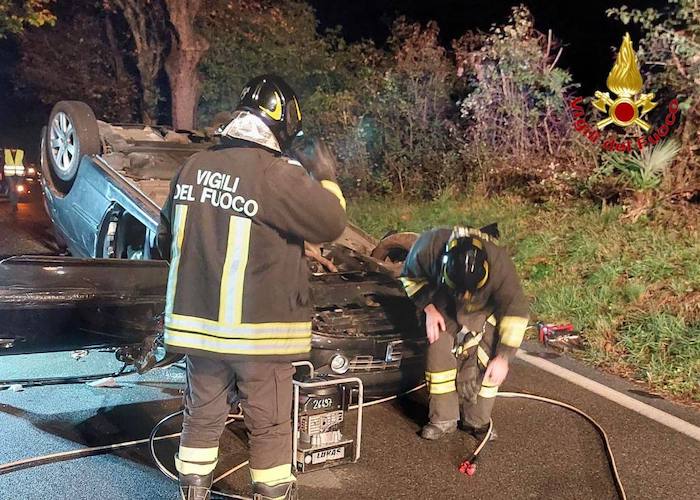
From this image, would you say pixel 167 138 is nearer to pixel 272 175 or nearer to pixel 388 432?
pixel 388 432

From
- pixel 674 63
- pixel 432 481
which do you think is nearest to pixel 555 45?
pixel 674 63

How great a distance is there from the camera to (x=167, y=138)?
6145 millimetres

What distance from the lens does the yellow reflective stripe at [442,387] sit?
150 inches

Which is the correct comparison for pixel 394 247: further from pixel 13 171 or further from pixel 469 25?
pixel 469 25

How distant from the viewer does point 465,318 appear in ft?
12.4

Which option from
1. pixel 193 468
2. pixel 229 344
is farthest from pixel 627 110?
pixel 193 468

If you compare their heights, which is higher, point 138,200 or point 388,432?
point 138,200

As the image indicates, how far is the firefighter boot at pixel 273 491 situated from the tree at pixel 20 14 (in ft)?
46.9

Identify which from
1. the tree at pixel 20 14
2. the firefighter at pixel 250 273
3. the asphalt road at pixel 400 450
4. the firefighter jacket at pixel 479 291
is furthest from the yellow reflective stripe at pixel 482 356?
the tree at pixel 20 14

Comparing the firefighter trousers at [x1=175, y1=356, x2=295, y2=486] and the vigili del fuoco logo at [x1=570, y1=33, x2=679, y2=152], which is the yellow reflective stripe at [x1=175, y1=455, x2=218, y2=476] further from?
the vigili del fuoco logo at [x1=570, y1=33, x2=679, y2=152]

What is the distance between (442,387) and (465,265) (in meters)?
0.71

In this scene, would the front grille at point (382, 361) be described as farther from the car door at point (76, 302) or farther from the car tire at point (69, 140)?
the car tire at point (69, 140)

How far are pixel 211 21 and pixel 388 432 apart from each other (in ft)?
40.8

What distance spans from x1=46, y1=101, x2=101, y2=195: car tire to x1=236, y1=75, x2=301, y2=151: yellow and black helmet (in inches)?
124
